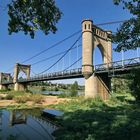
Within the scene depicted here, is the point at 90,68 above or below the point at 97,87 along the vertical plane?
above

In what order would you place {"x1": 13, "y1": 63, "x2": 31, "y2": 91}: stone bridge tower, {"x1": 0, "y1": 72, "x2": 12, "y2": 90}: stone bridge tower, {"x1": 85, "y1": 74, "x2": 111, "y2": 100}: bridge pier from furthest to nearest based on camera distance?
{"x1": 0, "y1": 72, "x2": 12, "y2": 90}: stone bridge tower → {"x1": 13, "y1": 63, "x2": 31, "y2": 91}: stone bridge tower → {"x1": 85, "y1": 74, "x2": 111, "y2": 100}: bridge pier

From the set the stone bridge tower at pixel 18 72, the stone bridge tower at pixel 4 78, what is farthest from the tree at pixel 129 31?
the stone bridge tower at pixel 4 78

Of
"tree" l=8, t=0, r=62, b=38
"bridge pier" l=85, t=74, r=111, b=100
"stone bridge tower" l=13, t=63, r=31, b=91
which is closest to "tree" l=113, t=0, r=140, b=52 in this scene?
"tree" l=8, t=0, r=62, b=38

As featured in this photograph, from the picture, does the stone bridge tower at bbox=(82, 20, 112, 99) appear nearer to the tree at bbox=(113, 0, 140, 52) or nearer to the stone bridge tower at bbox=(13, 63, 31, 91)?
the tree at bbox=(113, 0, 140, 52)

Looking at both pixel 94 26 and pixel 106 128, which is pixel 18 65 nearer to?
pixel 94 26

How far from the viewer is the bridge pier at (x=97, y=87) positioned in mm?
39062

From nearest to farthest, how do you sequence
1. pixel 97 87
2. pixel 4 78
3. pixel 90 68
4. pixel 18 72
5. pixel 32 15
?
pixel 32 15
pixel 97 87
pixel 90 68
pixel 18 72
pixel 4 78

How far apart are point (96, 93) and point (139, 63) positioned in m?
10.1

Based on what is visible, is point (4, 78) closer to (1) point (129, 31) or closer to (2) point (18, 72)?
(2) point (18, 72)

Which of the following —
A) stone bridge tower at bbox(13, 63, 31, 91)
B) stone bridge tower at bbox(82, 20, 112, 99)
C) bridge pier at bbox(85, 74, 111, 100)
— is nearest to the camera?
bridge pier at bbox(85, 74, 111, 100)

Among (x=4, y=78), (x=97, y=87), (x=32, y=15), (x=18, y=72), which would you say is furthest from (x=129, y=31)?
(x=4, y=78)

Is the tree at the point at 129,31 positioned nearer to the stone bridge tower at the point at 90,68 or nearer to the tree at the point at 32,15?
the tree at the point at 32,15

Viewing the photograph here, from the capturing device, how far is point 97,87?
39531 mm

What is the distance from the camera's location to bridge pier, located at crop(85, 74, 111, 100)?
39.1 metres
